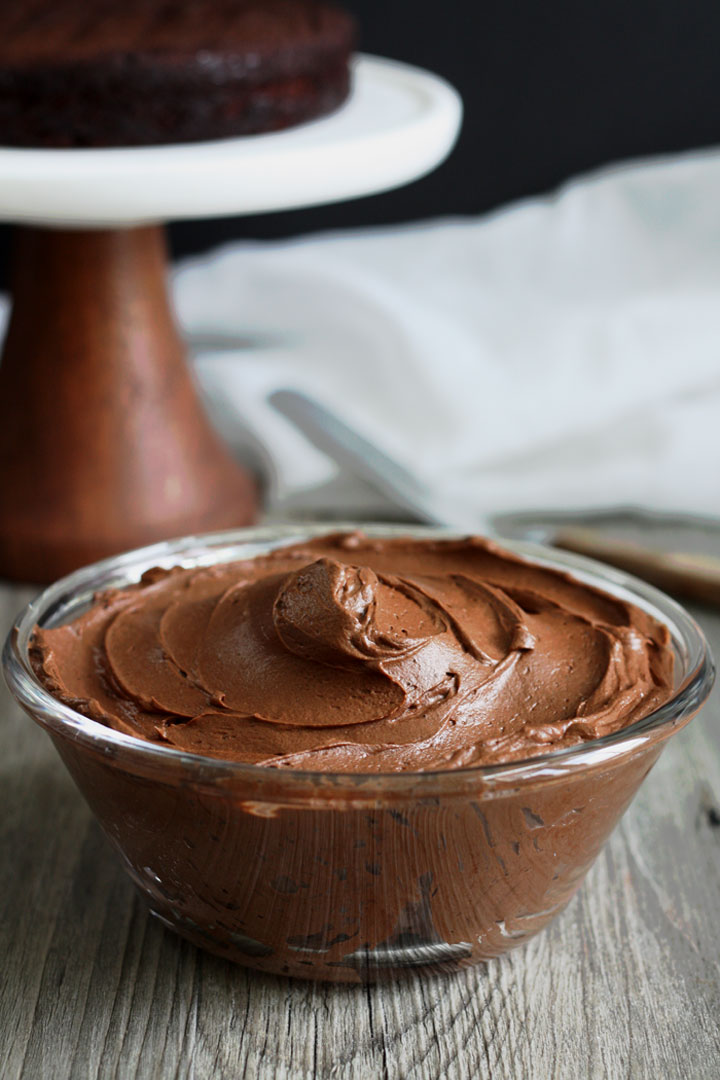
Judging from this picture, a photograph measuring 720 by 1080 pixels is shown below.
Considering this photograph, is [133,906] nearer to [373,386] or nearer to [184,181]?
[184,181]

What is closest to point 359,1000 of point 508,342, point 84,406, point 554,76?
point 84,406

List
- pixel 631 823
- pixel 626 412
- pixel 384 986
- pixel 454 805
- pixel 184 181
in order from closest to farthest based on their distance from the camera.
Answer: pixel 454 805, pixel 384 986, pixel 631 823, pixel 184 181, pixel 626 412

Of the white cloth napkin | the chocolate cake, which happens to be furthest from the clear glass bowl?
the white cloth napkin

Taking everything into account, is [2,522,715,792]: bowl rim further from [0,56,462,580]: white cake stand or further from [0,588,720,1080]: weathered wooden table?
[0,56,462,580]: white cake stand

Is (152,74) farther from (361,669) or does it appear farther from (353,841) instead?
(353,841)

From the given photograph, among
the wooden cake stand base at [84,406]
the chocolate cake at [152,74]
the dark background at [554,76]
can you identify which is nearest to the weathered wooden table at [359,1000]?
the wooden cake stand base at [84,406]

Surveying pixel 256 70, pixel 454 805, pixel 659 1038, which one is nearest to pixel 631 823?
pixel 659 1038

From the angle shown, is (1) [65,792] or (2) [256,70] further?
(2) [256,70]

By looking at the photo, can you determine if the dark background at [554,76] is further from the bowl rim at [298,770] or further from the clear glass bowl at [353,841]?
the clear glass bowl at [353,841]
